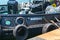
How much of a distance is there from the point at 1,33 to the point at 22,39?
37cm

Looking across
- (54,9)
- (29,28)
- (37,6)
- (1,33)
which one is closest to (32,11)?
(37,6)

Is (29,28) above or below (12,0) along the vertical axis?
below

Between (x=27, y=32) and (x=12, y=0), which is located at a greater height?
(x=12, y=0)

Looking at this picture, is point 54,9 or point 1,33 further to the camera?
point 54,9

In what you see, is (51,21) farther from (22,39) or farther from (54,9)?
(22,39)

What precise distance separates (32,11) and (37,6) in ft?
0.58

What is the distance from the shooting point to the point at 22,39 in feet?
12.2

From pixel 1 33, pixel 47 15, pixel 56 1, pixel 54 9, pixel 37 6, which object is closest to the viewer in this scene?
pixel 1 33

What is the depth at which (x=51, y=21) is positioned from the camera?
3.99m

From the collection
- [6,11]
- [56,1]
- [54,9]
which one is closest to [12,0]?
[6,11]

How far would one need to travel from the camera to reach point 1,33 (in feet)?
12.0

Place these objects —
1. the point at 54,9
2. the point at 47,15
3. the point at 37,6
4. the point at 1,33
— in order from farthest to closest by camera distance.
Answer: the point at 37,6 < the point at 54,9 < the point at 47,15 < the point at 1,33

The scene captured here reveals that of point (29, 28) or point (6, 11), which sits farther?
point (6, 11)

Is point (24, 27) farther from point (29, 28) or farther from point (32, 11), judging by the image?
point (32, 11)
